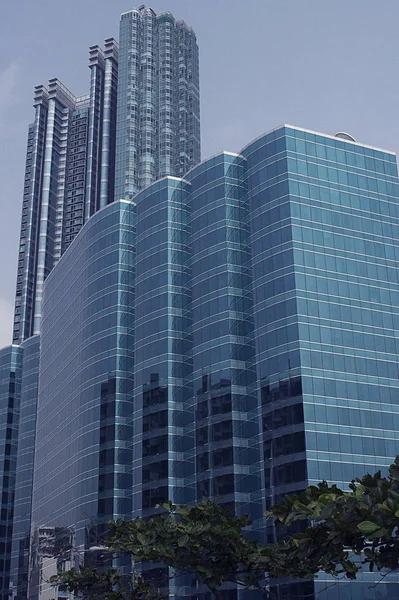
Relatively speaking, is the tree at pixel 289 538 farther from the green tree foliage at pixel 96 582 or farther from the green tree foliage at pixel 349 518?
the green tree foliage at pixel 96 582

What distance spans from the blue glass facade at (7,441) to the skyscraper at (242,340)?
5310 centimetres

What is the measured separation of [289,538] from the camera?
26562 millimetres

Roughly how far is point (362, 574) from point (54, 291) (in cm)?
8397

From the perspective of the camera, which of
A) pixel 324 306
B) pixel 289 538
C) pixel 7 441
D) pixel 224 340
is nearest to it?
pixel 289 538

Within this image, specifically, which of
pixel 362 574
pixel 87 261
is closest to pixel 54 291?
pixel 87 261

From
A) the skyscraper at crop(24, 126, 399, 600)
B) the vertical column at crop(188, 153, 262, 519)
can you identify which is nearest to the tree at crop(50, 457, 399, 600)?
the skyscraper at crop(24, 126, 399, 600)

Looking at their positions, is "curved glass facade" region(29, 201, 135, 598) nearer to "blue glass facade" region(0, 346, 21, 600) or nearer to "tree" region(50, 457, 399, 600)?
"blue glass facade" region(0, 346, 21, 600)

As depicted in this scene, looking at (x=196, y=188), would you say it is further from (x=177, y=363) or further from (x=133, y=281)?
(x=177, y=363)

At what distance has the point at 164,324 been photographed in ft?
381

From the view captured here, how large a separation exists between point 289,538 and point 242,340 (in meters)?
81.8

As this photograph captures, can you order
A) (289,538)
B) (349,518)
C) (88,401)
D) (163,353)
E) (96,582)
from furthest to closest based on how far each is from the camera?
(88,401) → (163,353) → (96,582) → (289,538) → (349,518)

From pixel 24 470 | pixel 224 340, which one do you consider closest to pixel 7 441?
pixel 24 470

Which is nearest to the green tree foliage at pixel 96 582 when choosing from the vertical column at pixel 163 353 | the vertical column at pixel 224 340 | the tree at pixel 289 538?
the tree at pixel 289 538

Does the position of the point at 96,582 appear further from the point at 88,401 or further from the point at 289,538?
the point at 88,401
